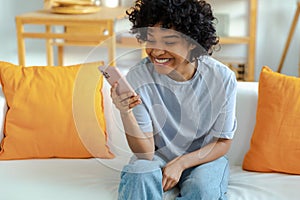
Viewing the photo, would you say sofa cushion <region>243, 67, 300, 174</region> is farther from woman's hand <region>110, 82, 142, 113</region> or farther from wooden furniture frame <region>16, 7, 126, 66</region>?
wooden furniture frame <region>16, 7, 126, 66</region>

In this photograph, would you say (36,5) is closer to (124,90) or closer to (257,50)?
(257,50)

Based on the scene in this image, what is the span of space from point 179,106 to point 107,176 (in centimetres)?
37

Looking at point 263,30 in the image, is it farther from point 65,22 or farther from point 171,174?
point 171,174

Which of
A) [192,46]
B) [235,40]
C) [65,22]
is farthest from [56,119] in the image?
[235,40]

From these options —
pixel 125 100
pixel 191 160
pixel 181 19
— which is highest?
pixel 181 19

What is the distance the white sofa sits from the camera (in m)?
1.73

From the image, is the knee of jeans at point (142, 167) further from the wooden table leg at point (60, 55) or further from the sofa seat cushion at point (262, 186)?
the wooden table leg at point (60, 55)

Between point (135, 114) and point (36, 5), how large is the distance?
260 centimetres

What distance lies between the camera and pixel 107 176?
1.88 meters

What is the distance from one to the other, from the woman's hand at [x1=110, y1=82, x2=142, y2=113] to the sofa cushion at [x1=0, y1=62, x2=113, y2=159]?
346 millimetres

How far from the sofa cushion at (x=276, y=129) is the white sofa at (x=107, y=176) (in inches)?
1.6

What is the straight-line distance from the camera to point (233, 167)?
1987 mm

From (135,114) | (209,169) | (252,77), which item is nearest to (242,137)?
(209,169)

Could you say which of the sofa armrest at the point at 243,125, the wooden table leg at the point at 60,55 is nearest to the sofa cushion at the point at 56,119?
the sofa armrest at the point at 243,125
